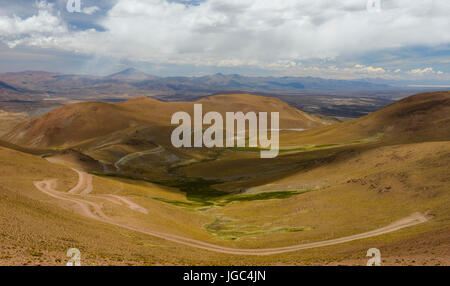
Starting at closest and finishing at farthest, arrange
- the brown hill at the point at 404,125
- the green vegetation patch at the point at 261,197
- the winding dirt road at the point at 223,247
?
1. the winding dirt road at the point at 223,247
2. the green vegetation patch at the point at 261,197
3. the brown hill at the point at 404,125

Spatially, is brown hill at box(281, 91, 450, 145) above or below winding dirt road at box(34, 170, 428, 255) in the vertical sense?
above

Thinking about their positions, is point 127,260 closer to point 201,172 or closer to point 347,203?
point 347,203

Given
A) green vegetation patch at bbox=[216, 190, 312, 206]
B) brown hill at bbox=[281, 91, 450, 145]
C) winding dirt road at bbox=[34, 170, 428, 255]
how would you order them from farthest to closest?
1. brown hill at bbox=[281, 91, 450, 145]
2. green vegetation patch at bbox=[216, 190, 312, 206]
3. winding dirt road at bbox=[34, 170, 428, 255]

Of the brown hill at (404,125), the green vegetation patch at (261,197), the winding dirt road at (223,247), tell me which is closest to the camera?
the winding dirt road at (223,247)

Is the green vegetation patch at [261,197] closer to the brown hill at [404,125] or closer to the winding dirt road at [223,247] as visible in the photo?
the winding dirt road at [223,247]

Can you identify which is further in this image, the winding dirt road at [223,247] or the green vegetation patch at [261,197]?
the green vegetation patch at [261,197]

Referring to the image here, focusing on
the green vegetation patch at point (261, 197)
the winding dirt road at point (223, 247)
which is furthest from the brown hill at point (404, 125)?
the winding dirt road at point (223, 247)

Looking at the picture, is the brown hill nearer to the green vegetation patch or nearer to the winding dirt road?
the green vegetation patch

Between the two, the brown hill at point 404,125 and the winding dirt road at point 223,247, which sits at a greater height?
the brown hill at point 404,125

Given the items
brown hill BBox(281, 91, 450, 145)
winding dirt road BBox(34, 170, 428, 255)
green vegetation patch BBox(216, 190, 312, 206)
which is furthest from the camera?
brown hill BBox(281, 91, 450, 145)

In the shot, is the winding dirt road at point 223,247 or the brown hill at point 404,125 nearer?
the winding dirt road at point 223,247

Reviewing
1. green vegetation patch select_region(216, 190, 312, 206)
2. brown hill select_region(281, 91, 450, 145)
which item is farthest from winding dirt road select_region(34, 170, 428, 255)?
brown hill select_region(281, 91, 450, 145)

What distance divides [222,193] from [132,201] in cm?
4058
